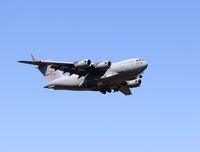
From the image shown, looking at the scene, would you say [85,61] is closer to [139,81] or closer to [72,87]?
[72,87]

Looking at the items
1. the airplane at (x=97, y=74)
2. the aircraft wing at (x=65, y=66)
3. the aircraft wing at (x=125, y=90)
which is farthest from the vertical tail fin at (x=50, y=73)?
the aircraft wing at (x=125, y=90)

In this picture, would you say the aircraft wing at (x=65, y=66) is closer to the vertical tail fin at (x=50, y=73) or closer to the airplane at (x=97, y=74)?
the airplane at (x=97, y=74)

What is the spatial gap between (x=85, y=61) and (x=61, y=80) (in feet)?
19.2

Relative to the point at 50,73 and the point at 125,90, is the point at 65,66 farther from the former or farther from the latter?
the point at 125,90

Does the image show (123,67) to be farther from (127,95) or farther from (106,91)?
(127,95)

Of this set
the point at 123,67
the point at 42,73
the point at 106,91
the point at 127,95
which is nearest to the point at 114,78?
the point at 123,67

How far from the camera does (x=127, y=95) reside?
59031mm

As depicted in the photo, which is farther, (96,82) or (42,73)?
(42,73)

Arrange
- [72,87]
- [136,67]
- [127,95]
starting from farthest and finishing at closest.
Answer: [127,95] → [72,87] → [136,67]

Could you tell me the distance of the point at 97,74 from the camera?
170 feet

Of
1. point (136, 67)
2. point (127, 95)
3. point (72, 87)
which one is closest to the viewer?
point (136, 67)

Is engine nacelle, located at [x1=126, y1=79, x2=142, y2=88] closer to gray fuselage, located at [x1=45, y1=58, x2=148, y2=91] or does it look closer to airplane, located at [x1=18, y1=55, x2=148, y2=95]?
airplane, located at [x1=18, y1=55, x2=148, y2=95]

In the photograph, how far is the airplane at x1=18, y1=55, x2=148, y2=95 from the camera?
50.1 m

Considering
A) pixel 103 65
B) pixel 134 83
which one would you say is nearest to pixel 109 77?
pixel 103 65
